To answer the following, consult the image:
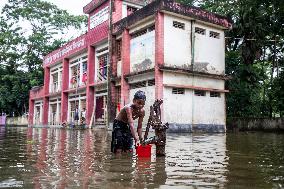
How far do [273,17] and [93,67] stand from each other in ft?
41.0

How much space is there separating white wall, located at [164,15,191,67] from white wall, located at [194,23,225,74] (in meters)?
0.65

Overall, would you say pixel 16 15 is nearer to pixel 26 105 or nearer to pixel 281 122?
pixel 26 105

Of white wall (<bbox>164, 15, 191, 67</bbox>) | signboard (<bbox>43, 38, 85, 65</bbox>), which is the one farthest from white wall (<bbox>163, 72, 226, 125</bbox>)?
signboard (<bbox>43, 38, 85, 65</bbox>)

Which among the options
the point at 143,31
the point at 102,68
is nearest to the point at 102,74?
the point at 102,68

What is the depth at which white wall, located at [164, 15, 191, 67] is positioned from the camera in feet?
58.2

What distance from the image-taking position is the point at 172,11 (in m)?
17.8

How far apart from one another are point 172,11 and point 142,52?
2815 millimetres

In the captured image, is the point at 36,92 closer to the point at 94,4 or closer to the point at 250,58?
the point at 94,4

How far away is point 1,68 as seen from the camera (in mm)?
37594

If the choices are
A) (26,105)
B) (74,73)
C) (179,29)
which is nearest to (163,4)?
(179,29)

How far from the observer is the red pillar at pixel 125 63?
64.7 feet

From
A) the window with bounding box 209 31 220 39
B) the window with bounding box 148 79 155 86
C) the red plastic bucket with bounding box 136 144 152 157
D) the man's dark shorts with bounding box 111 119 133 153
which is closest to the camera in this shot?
the red plastic bucket with bounding box 136 144 152 157

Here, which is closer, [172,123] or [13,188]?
[13,188]

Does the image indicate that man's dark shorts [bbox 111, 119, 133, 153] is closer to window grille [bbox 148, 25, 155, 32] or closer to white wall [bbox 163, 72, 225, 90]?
white wall [bbox 163, 72, 225, 90]
